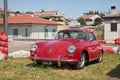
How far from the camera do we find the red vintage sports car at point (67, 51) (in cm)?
991

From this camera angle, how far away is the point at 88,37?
1145 cm

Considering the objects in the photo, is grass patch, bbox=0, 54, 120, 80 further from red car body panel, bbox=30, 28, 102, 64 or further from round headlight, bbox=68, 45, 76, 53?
round headlight, bbox=68, 45, 76, 53

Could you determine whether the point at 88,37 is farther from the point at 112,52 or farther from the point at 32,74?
the point at 112,52

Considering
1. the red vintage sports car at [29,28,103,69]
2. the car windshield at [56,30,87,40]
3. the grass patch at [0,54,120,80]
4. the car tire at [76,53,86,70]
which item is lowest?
the grass patch at [0,54,120,80]

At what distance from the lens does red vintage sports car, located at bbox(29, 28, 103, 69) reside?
991 centimetres

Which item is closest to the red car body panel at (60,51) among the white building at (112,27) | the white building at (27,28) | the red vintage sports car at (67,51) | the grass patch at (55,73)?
the red vintage sports car at (67,51)

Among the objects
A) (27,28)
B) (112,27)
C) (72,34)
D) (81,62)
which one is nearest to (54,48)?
(81,62)

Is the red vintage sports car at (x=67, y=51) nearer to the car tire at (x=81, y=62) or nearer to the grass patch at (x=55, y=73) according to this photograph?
the car tire at (x=81, y=62)

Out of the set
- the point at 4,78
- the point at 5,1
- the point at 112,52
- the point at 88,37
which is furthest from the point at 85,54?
the point at 112,52

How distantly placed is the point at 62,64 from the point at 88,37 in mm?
1817

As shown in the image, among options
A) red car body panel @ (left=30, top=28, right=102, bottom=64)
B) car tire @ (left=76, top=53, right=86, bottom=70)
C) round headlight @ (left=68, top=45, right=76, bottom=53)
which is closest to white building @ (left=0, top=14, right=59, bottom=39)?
red car body panel @ (left=30, top=28, right=102, bottom=64)

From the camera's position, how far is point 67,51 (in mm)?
9953

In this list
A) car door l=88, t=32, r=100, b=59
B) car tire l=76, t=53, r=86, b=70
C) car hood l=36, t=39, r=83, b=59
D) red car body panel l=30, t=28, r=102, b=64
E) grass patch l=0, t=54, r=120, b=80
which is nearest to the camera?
grass patch l=0, t=54, r=120, b=80

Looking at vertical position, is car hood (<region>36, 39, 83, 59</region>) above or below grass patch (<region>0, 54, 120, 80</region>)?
above
